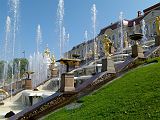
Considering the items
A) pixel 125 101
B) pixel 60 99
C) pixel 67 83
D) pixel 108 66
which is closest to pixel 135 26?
pixel 108 66

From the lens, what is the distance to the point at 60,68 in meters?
39.2

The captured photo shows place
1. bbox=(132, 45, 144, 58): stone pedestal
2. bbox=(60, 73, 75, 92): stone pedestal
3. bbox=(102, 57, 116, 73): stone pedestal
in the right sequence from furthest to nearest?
bbox=(132, 45, 144, 58): stone pedestal, bbox=(102, 57, 116, 73): stone pedestal, bbox=(60, 73, 75, 92): stone pedestal

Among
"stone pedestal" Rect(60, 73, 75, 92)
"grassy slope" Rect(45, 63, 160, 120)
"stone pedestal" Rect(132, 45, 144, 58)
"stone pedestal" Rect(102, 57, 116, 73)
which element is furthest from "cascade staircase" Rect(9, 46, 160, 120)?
"stone pedestal" Rect(132, 45, 144, 58)

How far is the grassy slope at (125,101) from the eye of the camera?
1045cm

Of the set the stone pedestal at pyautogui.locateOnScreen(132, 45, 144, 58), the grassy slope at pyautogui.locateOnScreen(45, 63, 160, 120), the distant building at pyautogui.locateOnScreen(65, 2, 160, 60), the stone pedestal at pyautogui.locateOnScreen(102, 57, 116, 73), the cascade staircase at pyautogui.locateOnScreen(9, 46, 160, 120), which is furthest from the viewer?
the distant building at pyautogui.locateOnScreen(65, 2, 160, 60)

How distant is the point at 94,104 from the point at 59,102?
11.1 feet

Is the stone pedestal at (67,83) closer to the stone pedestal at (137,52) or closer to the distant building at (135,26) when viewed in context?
the stone pedestal at (137,52)

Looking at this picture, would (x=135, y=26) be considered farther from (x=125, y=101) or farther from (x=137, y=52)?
(x=125, y=101)

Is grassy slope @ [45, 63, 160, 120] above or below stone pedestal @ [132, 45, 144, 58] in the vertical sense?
below

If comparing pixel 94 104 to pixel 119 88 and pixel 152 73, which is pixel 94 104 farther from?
pixel 152 73

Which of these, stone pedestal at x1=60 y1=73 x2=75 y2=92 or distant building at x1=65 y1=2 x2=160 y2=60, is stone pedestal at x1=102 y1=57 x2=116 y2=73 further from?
distant building at x1=65 y1=2 x2=160 y2=60

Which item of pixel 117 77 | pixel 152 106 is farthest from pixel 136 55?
pixel 152 106

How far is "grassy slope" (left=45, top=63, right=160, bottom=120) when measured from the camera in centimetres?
1045

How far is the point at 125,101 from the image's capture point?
11.9 meters
